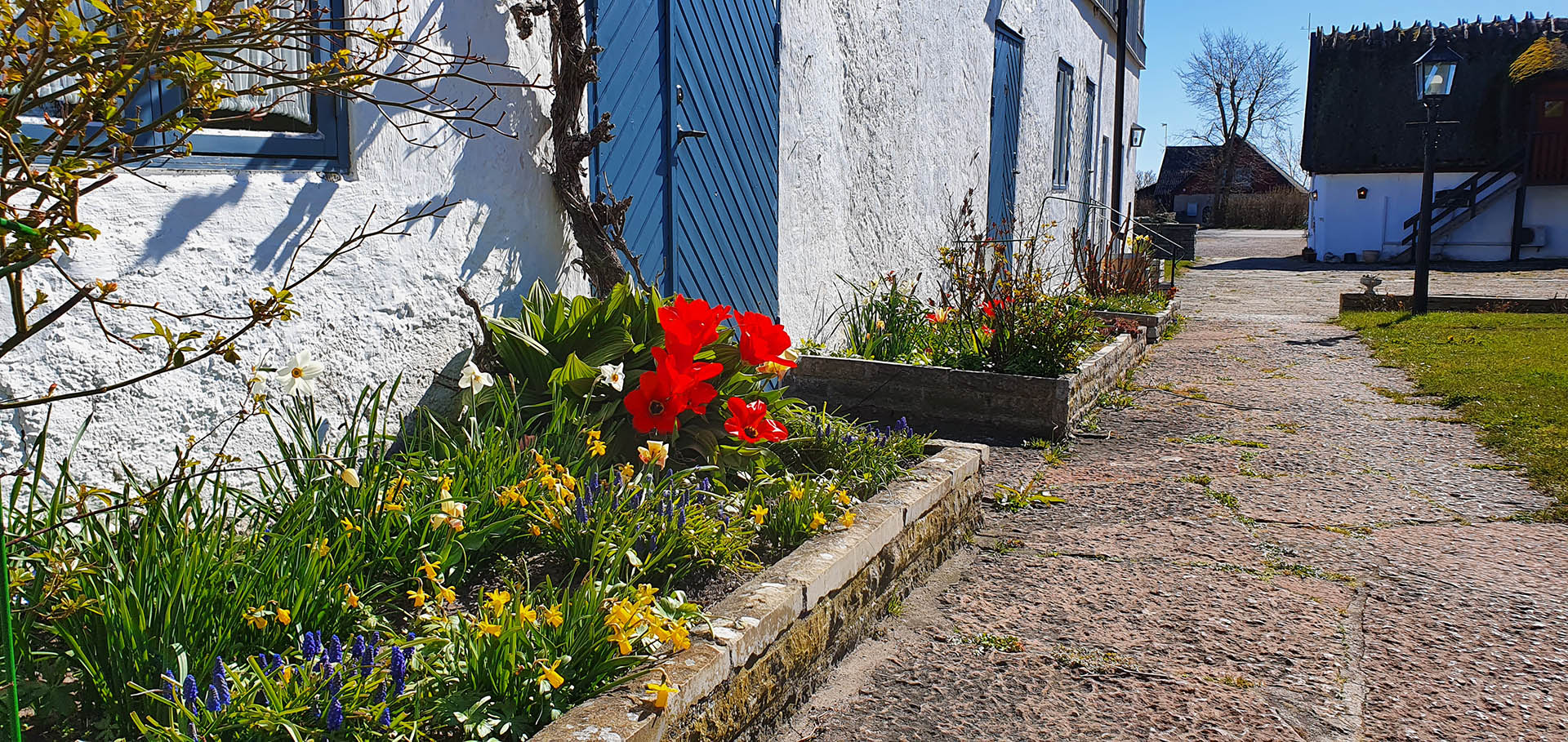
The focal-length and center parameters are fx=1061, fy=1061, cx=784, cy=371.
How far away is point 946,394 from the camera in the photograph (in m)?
5.80

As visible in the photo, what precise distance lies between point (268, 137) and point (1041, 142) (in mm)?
9305

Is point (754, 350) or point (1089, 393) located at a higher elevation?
point (754, 350)

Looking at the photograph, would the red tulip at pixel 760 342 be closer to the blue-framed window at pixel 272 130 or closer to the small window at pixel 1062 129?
the blue-framed window at pixel 272 130

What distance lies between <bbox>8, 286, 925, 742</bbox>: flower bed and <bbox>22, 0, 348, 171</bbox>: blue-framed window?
65 centimetres

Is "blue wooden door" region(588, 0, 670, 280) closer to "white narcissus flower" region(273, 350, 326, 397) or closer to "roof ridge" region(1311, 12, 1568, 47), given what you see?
"white narcissus flower" region(273, 350, 326, 397)

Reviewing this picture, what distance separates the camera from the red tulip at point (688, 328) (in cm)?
330

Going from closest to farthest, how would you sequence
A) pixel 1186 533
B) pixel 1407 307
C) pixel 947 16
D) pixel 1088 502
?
pixel 1186 533 < pixel 1088 502 < pixel 947 16 < pixel 1407 307

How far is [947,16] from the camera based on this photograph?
7.96 metres

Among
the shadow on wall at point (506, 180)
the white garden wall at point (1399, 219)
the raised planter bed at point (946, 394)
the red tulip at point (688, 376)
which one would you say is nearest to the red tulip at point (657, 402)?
the red tulip at point (688, 376)

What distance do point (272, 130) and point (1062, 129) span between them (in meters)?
10.7

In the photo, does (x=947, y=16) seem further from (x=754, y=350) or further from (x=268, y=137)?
(x=268, y=137)

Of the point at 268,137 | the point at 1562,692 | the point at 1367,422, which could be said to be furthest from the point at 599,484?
the point at 1367,422

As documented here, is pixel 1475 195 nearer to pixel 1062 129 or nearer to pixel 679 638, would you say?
pixel 1062 129

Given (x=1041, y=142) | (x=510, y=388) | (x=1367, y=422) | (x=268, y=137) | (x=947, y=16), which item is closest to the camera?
(x=268, y=137)
